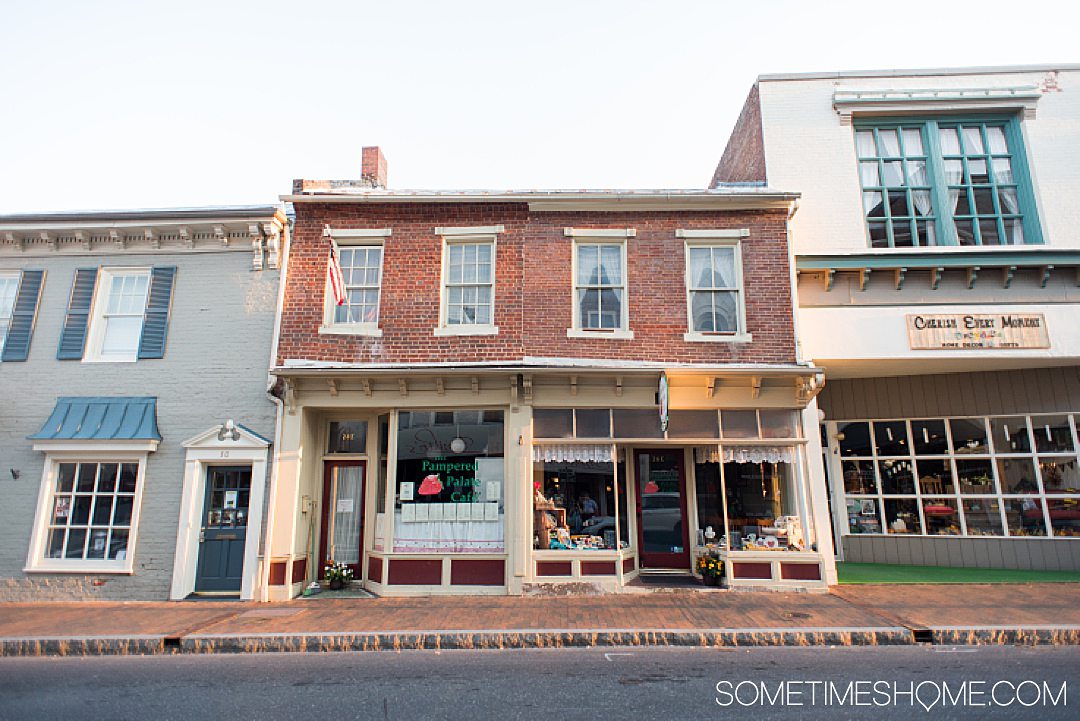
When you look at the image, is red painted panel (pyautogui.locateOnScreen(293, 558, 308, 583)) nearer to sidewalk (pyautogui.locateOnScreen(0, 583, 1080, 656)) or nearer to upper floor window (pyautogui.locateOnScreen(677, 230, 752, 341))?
sidewalk (pyautogui.locateOnScreen(0, 583, 1080, 656))

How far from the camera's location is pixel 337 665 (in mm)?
6848

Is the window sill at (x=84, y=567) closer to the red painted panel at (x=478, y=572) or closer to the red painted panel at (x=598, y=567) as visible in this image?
the red painted panel at (x=478, y=572)

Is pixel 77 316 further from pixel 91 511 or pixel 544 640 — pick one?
pixel 544 640

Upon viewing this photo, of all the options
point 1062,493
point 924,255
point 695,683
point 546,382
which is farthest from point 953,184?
point 695,683

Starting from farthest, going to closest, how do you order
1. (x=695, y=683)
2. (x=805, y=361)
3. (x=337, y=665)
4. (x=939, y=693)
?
(x=805, y=361), (x=337, y=665), (x=695, y=683), (x=939, y=693)

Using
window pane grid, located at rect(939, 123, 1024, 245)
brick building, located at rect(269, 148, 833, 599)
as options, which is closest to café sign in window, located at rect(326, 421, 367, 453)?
brick building, located at rect(269, 148, 833, 599)

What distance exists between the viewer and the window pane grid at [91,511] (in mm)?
10453

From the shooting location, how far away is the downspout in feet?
33.2

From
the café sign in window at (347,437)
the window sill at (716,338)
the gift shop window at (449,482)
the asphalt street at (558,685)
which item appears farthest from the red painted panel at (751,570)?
the café sign in window at (347,437)

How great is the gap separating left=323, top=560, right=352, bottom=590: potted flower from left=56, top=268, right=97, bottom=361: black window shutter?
5865 mm

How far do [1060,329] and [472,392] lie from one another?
10670 millimetres

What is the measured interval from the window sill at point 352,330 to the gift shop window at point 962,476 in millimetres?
9903

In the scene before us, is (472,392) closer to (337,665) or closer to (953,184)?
(337,665)

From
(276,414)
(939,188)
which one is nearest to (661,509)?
(276,414)
